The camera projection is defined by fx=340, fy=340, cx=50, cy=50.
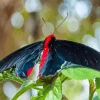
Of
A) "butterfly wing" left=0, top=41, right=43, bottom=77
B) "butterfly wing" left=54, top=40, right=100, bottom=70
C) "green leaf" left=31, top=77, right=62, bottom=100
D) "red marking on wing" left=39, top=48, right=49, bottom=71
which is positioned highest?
"butterfly wing" left=0, top=41, right=43, bottom=77

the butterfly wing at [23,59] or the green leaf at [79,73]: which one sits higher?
the butterfly wing at [23,59]

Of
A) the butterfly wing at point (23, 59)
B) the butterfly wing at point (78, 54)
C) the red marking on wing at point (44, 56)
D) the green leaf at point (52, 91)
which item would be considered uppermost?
the butterfly wing at point (23, 59)

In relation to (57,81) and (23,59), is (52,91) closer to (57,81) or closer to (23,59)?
(57,81)

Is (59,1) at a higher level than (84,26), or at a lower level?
higher

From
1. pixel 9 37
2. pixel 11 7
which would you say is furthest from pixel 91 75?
pixel 9 37

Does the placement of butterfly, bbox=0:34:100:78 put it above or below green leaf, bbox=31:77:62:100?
above

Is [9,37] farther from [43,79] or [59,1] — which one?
[43,79]

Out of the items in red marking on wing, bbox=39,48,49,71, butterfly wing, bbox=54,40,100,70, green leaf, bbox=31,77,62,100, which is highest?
red marking on wing, bbox=39,48,49,71
